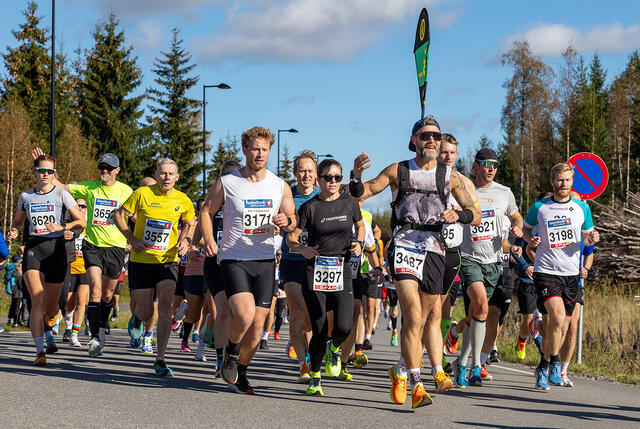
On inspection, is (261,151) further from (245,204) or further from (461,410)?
(461,410)

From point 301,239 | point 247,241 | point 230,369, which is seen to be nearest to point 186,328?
point 301,239

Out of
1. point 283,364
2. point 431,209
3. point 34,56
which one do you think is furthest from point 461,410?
point 34,56

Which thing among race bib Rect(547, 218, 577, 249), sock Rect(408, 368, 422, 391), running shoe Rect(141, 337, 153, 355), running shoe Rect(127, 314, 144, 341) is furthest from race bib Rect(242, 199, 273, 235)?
running shoe Rect(141, 337, 153, 355)

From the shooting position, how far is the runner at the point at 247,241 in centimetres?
819

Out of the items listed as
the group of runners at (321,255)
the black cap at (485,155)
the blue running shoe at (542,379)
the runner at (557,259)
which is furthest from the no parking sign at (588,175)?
the blue running shoe at (542,379)

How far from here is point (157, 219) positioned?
995 cm

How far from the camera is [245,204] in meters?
8.27

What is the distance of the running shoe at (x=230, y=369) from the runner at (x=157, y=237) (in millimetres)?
1398

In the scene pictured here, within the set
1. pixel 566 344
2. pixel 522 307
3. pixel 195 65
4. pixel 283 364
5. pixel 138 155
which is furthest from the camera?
pixel 195 65

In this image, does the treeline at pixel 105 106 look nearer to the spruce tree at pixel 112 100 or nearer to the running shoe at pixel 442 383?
the spruce tree at pixel 112 100

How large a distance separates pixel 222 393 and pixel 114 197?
15.1 feet

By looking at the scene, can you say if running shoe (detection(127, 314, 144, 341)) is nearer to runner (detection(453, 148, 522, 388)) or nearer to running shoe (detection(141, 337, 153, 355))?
running shoe (detection(141, 337, 153, 355))

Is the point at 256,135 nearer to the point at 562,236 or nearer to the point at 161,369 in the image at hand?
the point at 161,369

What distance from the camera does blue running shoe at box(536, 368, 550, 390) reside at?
31.6 ft
